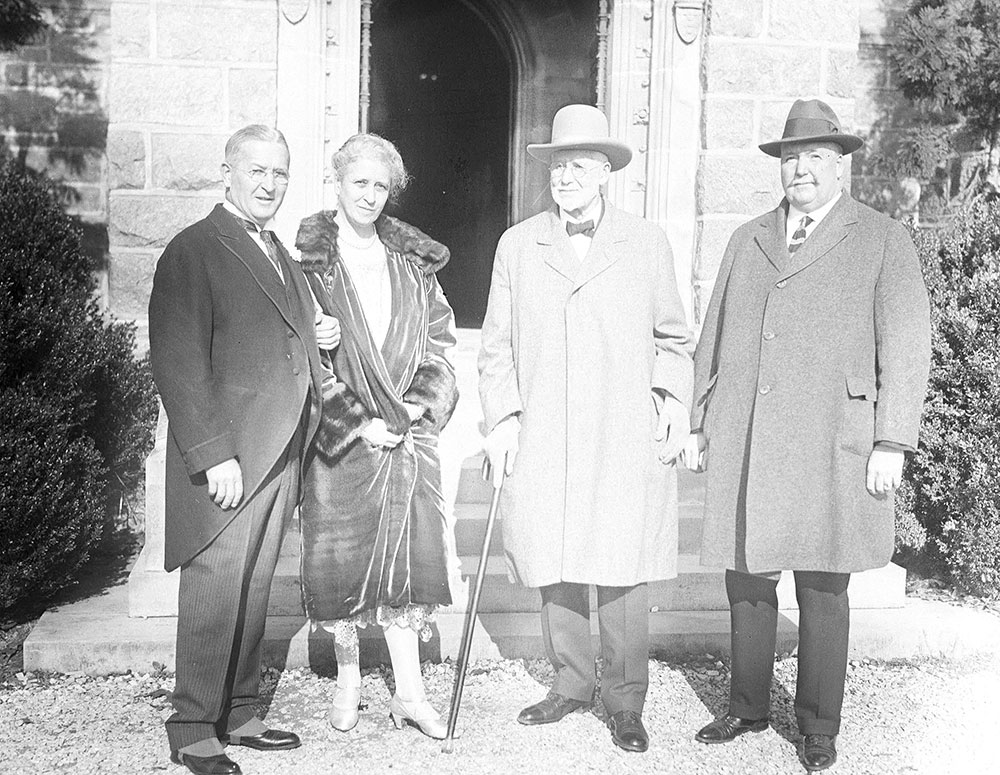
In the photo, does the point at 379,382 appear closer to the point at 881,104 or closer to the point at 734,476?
the point at 734,476

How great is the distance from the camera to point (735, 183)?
5805mm

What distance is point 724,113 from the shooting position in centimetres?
577

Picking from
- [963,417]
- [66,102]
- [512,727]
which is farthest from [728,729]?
[66,102]

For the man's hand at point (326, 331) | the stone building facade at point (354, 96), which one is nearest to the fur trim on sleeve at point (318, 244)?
the man's hand at point (326, 331)

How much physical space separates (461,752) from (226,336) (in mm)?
1478

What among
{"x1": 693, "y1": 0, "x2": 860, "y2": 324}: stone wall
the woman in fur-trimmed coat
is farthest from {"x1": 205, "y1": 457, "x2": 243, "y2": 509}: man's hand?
{"x1": 693, "y1": 0, "x2": 860, "y2": 324}: stone wall

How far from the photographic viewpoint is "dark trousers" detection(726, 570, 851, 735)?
3379mm

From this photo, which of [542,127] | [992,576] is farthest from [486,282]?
[992,576]

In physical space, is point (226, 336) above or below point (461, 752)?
above

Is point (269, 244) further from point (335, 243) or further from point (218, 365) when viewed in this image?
point (218, 365)

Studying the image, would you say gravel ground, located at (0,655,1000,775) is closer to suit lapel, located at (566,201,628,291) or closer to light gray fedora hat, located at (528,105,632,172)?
suit lapel, located at (566,201,628,291)

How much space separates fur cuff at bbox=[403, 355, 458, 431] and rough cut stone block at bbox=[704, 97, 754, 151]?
2784 mm

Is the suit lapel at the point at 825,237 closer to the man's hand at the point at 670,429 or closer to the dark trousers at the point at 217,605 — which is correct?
the man's hand at the point at 670,429

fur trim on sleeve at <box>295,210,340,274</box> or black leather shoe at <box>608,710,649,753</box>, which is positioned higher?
fur trim on sleeve at <box>295,210,340,274</box>
